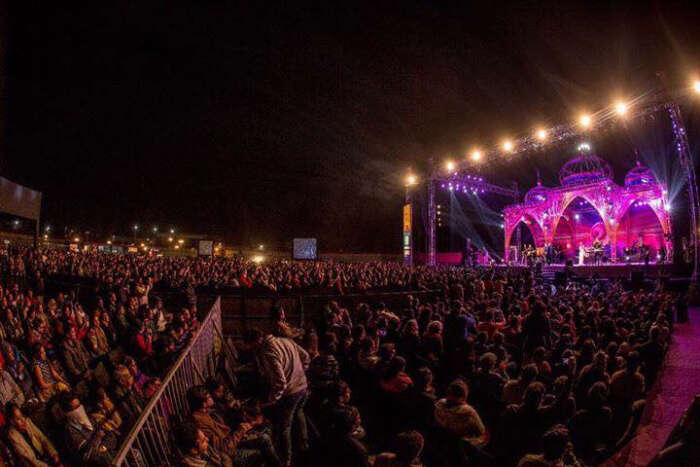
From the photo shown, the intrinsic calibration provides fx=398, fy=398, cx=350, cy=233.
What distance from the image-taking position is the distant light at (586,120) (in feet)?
52.0

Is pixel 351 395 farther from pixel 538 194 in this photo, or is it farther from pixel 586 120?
pixel 538 194

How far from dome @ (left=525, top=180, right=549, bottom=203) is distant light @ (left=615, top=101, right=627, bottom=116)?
13947mm

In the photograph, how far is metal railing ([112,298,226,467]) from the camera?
2.80m

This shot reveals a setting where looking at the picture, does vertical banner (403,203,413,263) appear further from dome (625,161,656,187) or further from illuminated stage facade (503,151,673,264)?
dome (625,161,656,187)

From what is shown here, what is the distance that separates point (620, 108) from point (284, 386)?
54.5 feet

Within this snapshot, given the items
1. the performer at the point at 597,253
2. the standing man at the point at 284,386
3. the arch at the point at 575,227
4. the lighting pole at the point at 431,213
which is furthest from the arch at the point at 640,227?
the standing man at the point at 284,386

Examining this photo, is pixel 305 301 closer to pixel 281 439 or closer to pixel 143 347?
pixel 143 347

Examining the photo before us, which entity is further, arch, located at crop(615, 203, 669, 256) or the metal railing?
arch, located at crop(615, 203, 669, 256)

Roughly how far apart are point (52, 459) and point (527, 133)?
63.5 feet

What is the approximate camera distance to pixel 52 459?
3705 mm

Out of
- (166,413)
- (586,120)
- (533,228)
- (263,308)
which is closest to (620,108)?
(586,120)

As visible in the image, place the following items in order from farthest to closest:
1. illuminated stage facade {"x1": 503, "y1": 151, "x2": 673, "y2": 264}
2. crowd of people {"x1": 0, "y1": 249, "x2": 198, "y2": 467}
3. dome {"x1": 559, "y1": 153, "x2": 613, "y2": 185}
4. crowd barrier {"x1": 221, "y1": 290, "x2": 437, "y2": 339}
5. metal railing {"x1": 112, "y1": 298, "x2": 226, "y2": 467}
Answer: dome {"x1": 559, "y1": 153, "x2": 613, "y2": 185}, illuminated stage facade {"x1": 503, "y1": 151, "x2": 673, "y2": 264}, crowd barrier {"x1": 221, "y1": 290, "x2": 437, "y2": 339}, crowd of people {"x1": 0, "y1": 249, "x2": 198, "y2": 467}, metal railing {"x1": 112, "y1": 298, "x2": 226, "y2": 467}

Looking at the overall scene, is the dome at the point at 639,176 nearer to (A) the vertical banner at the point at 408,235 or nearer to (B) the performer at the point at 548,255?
(B) the performer at the point at 548,255

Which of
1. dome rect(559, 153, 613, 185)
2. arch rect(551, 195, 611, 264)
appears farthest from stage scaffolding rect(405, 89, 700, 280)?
arch rect(551, 195, 611, 264)
